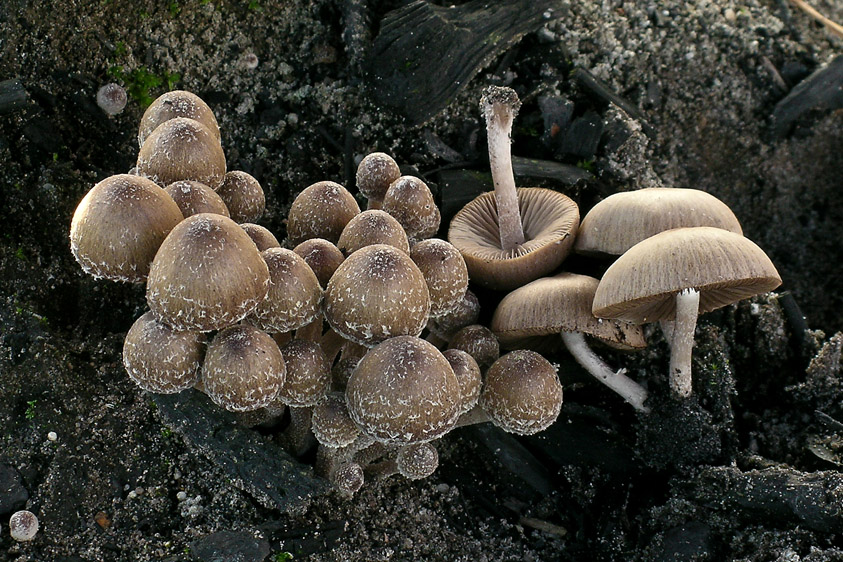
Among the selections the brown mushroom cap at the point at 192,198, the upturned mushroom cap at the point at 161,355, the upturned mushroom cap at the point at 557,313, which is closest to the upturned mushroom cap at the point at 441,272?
the upturned mushroom cap at the point at 557,313

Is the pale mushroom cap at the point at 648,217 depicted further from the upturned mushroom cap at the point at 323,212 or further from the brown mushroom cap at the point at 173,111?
the brown mushroom cap at the point at 173,111

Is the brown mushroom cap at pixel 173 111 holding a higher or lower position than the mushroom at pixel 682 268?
higher

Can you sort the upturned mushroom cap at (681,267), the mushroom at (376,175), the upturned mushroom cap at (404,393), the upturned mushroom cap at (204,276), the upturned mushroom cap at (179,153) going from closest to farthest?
1. the upturned mushroom cap at (204,276)
2. the upturned mushroom cap at (404,393)
3. the upturned mushroom cap at (681,267)
4. the upturned mushroom cap at (179,153)
5. the mushroom at (376,175)

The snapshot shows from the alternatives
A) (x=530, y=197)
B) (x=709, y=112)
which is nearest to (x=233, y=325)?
(x=530, y=197)

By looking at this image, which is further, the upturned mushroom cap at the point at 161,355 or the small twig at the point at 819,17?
the small twig at the point at 819,17

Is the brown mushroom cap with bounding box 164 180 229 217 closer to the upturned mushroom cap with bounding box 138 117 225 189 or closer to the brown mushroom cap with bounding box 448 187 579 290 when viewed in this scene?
the upturned mushroom cap with bounding box 138 117 225 189

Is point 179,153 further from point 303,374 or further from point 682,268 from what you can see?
point 682,268

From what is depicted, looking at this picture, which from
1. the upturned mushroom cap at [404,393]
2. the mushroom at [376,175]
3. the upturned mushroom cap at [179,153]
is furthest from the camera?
the mushroom at [376,175]

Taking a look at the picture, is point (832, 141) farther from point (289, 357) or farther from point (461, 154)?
point (289, 357)
